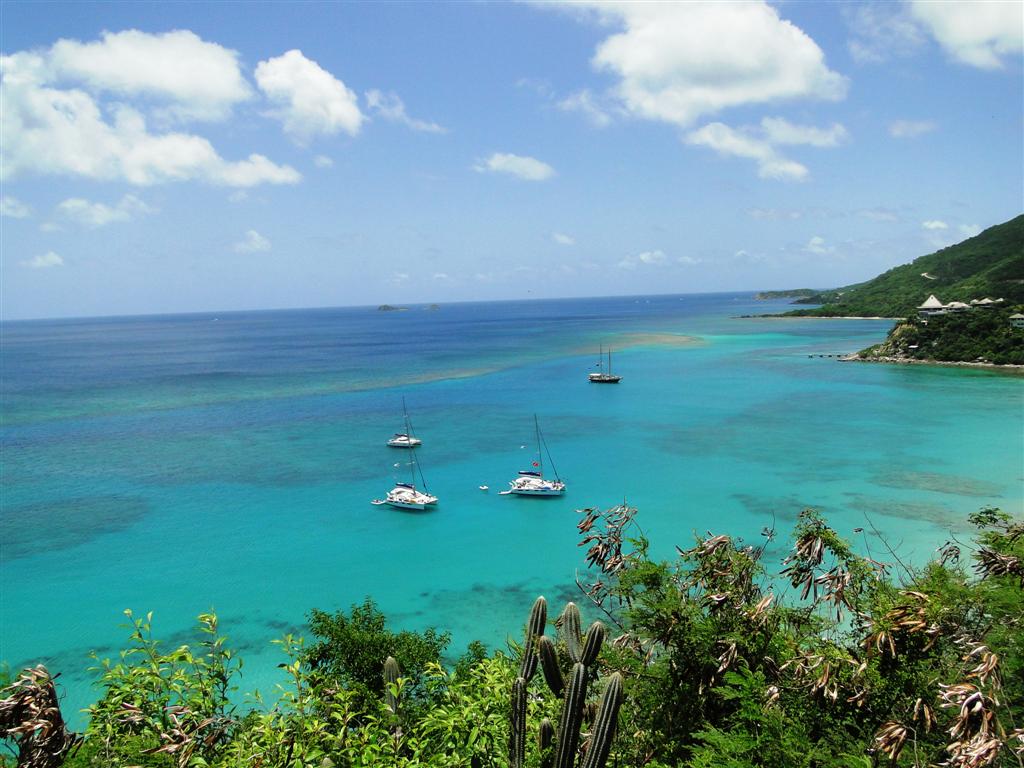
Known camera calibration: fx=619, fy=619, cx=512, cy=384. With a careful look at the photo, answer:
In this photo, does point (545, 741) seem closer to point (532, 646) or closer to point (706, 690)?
point (532, 646)

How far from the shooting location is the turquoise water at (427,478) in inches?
944

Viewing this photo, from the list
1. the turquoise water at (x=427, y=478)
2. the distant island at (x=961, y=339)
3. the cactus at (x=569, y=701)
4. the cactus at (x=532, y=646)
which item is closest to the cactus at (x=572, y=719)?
the cactus at (x=569, y=701)

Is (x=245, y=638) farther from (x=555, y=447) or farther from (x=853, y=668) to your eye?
(x=555, y=447)

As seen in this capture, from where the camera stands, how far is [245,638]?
2120 cm

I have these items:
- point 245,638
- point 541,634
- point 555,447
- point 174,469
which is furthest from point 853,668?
point 174,469

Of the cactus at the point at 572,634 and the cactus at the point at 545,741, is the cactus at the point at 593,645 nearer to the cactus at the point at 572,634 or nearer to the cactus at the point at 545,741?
the cactus at the point at 572,634

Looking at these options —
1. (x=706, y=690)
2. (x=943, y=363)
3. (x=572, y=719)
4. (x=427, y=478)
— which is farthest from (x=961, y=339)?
(x=572, y=719)

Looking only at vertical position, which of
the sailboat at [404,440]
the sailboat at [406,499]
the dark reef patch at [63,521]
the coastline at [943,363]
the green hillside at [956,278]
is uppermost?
the green hillside at [956,278]

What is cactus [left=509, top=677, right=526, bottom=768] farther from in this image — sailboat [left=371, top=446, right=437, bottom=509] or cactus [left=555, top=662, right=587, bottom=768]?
sailboat [left=371, top=446, right=437, bottom=509]

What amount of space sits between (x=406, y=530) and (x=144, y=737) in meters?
23.4

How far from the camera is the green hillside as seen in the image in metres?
111

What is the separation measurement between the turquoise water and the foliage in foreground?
41.0 ft

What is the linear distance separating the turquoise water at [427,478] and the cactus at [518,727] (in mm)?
13539

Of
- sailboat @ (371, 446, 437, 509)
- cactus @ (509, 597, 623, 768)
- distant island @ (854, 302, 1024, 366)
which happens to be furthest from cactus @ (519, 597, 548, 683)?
distant island @ (854, 302, 1024, 366)
